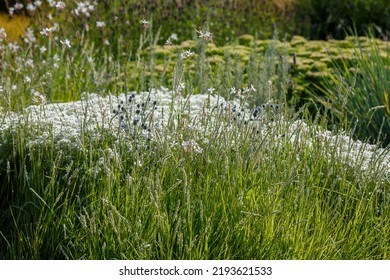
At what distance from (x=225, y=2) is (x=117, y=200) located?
22.7ft

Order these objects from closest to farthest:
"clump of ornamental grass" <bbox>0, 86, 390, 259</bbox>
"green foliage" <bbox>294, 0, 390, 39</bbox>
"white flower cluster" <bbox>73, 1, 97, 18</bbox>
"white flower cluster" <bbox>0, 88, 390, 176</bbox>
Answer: "clump of ornamental grass" <bbox>0, 86, 390, 259</bbox>, "white flower cluster" <bbox>0, 88, 390, 176</bbox>, "white flower cluster" <bbox>73, 1, 97, 18</bbox>, "green foliage" <bbox>294, 0, 390, 39</bbox>

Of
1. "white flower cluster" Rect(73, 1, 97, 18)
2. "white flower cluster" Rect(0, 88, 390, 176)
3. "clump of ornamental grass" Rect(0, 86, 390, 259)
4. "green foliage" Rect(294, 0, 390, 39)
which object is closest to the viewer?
"clump of ornamental grass" Rect(0, 86, 390, 259)

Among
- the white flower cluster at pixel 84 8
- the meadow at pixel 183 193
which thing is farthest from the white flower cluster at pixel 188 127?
the white flower cluster at pixel 84 8

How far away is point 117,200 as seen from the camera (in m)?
3.65

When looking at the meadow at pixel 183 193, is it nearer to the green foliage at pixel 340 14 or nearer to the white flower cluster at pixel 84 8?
the white flower cluster at pixel 84 8

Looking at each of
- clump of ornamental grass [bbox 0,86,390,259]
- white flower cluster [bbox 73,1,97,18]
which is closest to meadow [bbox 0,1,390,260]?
clump of ornamental grass [bbox 0,86,390,259]

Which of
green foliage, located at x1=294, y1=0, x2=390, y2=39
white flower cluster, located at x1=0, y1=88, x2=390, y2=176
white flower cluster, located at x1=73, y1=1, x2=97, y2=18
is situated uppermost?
white flower cluster, located at x1=73, y1=1, x2=97, y2=18

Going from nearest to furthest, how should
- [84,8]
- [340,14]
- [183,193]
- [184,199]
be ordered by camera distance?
[184,199], [183,193], [84,8], [340,14]

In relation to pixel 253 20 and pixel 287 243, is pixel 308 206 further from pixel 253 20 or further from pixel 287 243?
pixel 253 20

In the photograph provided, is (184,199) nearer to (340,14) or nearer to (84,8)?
(84,8)

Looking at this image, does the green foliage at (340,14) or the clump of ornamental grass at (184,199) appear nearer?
the clump of ornamental grass at (184,199)

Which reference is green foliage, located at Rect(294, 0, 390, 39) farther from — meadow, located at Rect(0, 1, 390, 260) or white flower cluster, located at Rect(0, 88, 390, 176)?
meadow, located at Rect(0, 1, 390, 260)

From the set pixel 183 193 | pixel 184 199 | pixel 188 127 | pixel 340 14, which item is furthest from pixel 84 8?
pixel 340 14
